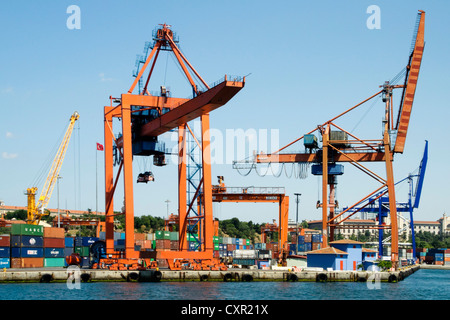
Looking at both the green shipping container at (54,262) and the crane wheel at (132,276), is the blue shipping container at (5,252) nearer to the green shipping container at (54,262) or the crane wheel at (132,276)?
the green shipping container at (54,262)

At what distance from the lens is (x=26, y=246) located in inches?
2183

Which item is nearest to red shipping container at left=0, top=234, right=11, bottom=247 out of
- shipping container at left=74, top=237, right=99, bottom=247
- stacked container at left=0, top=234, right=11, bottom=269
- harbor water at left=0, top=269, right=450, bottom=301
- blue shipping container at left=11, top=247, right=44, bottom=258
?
stacked container at left=0, top=234, right=11, bottom=269

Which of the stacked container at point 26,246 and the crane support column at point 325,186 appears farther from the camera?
the crane support column at point 325,186

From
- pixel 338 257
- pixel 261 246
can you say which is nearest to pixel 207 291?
pixel 338 257

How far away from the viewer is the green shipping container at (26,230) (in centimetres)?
5472

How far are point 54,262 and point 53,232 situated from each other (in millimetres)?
3397

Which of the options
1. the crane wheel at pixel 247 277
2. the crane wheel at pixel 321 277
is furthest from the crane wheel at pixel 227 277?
the crane wheel at pixel 321 277

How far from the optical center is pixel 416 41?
59.7 meters

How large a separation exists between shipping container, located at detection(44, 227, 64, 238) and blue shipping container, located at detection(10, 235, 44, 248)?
46.6 inches

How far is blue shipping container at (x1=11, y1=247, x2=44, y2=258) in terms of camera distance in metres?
54.5

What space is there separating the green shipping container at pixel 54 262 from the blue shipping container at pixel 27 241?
1.56m

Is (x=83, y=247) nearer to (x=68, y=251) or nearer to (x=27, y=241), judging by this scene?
(x=68, y=251)
